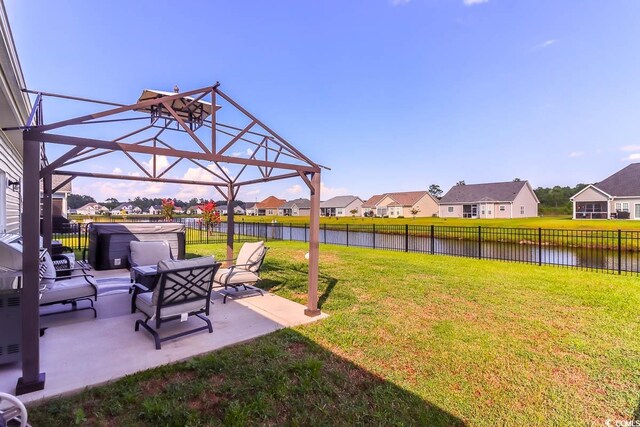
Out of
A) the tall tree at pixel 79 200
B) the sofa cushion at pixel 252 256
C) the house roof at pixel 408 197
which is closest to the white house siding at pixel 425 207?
the house roof at pixel 408 197

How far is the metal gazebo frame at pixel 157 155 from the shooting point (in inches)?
102

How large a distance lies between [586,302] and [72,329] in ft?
27.0

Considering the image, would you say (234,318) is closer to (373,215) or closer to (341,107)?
(341,107)

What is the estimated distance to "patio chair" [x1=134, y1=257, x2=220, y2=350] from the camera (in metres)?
3.59

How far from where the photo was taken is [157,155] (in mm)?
3500

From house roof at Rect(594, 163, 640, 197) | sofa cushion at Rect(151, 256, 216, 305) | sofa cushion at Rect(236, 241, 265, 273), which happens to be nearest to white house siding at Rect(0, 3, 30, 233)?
sofa cushion at Rect(151, 256, 216, 305)

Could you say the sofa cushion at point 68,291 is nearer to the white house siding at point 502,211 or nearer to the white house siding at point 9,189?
the white house siding at point 9,189

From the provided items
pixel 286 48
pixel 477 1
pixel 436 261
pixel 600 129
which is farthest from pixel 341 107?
pixel 600 129

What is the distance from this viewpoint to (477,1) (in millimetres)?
8562

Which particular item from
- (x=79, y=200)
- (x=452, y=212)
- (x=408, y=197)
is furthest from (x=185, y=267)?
(x=79, y=200)

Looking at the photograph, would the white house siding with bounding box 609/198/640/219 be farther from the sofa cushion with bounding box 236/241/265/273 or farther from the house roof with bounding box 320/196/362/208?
the house roof with bounding box 320/196/362/208

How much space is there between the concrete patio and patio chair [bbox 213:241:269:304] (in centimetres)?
33

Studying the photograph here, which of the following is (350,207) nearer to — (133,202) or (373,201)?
(373,201)

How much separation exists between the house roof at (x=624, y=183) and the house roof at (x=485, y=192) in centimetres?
942
